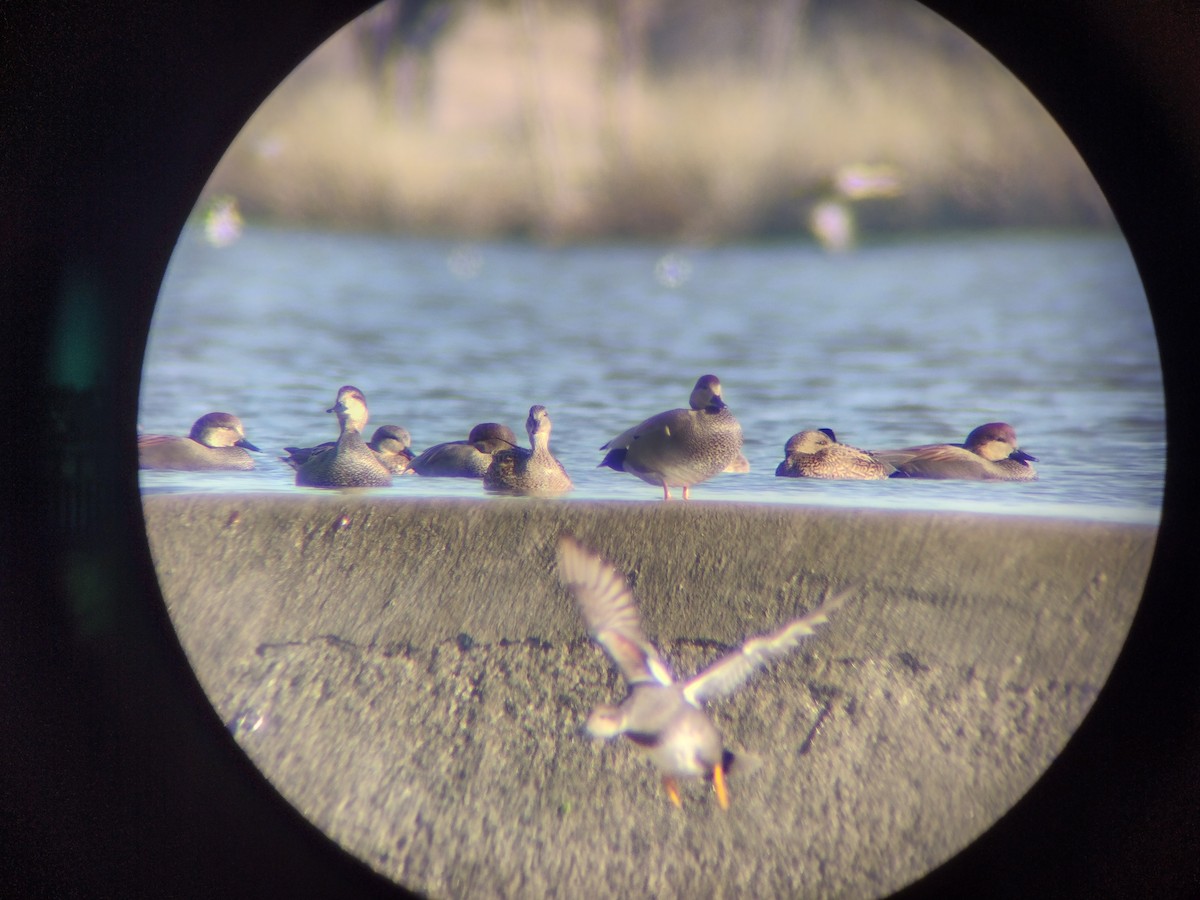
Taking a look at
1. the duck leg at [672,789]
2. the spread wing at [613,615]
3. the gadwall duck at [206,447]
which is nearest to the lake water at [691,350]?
the gadwall duck at [206,447]

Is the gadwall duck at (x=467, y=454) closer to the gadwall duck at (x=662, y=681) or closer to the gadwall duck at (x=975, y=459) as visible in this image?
the gadwall duck at (x=662, y=681)

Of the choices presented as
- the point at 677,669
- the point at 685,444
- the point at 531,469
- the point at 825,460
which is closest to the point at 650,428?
the point at 685,444

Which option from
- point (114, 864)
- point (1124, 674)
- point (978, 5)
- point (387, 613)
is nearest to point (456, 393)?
point (387, 613)

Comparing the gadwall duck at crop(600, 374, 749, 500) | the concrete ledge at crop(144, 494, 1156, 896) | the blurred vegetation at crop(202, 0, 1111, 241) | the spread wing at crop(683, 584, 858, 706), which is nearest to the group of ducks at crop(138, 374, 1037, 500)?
the gadwall duck at crop(600, 374, 749, 500)

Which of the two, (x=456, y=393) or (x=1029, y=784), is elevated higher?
(x=456, y=393)

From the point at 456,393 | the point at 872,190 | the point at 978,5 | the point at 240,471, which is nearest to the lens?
the point at 978,5

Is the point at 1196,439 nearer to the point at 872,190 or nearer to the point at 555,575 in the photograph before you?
the point at 872,190

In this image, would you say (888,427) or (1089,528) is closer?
(1089,528)
